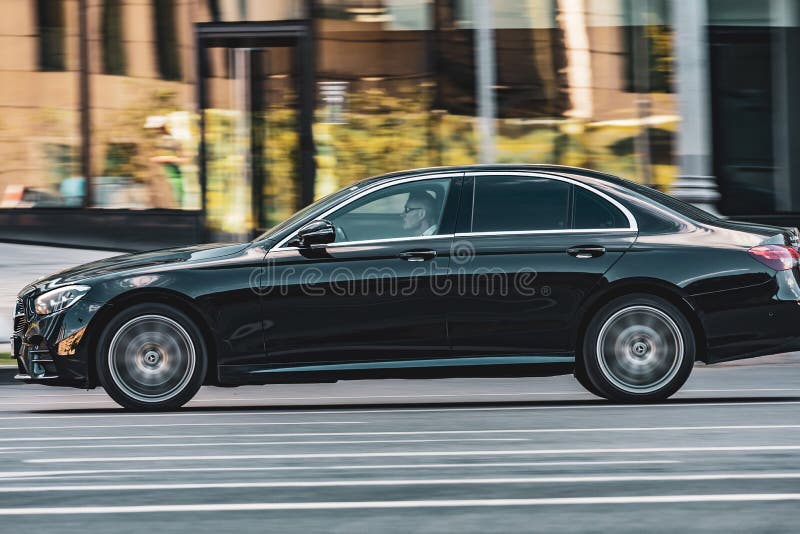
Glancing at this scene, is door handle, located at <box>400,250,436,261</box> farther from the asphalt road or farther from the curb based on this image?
the curb

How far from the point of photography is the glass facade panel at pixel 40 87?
1825 centimetres

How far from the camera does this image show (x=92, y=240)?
1820cm

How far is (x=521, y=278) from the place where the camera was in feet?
28.2

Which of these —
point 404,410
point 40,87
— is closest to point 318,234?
point 404,410

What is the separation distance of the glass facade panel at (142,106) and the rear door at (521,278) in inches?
374

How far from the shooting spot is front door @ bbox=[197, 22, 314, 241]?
1717 centimetres

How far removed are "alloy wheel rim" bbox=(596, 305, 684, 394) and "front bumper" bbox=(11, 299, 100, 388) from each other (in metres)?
3.18

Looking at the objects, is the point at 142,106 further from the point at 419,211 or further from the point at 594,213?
the point at 594,213

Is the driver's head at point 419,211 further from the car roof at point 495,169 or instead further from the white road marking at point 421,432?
the white road marking at point 421,432

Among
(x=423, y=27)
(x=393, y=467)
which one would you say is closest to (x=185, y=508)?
(x=393, y=467)

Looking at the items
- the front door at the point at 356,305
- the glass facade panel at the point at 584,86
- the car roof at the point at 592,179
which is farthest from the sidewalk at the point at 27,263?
the car roof at the point at 592,179

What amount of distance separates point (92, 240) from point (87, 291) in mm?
9795

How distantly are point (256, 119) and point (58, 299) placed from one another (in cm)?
883

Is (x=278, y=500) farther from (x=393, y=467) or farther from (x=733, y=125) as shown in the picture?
(x=733, y=125)
